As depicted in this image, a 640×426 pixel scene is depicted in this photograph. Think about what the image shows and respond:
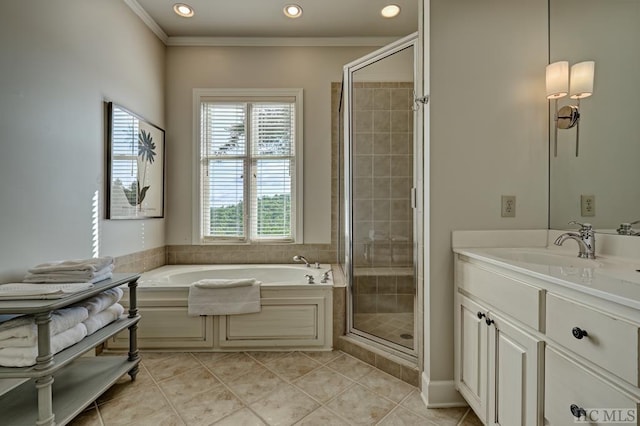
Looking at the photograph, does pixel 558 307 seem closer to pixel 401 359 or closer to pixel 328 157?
pixel 401 359

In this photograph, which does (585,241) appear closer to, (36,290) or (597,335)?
(597,335)

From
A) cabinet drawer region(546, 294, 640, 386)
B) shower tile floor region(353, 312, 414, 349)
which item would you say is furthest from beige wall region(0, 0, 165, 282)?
cabinet drawer region(546, 294, 640, 386)

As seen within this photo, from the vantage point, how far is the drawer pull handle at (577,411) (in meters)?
0.82

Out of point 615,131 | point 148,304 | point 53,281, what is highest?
point 615,131

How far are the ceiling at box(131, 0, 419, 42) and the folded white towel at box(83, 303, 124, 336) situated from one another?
95.9 inches

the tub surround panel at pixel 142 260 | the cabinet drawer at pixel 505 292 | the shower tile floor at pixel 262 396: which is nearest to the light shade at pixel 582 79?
the cabinet drawer at pixel 505 292

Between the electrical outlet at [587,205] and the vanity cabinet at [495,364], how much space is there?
74 cm

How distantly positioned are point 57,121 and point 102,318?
3.92 feet

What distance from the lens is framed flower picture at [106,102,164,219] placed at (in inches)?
84.4

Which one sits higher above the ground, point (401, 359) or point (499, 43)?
point (499, 43)

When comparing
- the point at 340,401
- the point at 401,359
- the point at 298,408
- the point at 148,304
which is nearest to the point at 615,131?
the point at 401,359

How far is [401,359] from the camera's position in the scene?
6.05ft

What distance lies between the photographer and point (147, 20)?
2.59m

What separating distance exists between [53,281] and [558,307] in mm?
2194
